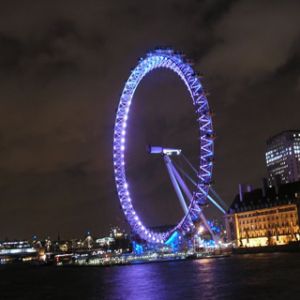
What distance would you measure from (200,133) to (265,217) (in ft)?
179

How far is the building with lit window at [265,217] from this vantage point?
109188 mm

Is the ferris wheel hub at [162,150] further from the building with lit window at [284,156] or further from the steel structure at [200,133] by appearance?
the building with lit window at [284,156]

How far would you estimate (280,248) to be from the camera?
9831 centimetres

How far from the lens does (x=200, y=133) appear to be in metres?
66.6

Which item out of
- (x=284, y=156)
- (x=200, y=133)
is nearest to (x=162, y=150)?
(x=200, y=133)

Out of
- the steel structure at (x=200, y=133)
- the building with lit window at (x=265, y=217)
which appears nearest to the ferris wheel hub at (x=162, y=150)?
the steel structure at (x=200, y=133)

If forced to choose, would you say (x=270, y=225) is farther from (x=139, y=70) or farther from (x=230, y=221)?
(x=139, y=70)

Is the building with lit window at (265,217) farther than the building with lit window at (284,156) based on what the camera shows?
No

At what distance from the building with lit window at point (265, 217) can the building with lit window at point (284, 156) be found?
53972 millimetres

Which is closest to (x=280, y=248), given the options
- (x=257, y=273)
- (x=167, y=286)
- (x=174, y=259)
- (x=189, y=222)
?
(x=174, y=259)

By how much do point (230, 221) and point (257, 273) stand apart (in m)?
76.2

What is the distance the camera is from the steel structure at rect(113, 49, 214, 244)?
6594 cm

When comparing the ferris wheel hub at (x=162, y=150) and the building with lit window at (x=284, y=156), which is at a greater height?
the building with lit window at (x=284, y=156)

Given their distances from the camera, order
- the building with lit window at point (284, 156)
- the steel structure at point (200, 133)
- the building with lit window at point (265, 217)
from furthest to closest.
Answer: the building with lit window at point (284, 156) < the building with lit window at point (265, 217) < the steel structure at point (200, 133)
